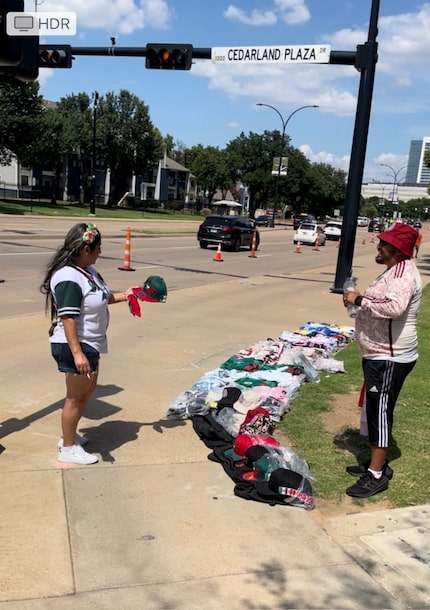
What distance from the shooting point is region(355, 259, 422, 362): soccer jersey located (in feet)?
11.3

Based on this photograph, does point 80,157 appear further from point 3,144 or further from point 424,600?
point 424,600

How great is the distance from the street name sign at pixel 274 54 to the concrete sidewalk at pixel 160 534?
10.3m

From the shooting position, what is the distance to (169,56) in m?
13.8

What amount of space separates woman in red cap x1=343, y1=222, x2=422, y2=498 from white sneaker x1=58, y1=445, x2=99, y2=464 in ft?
5.75

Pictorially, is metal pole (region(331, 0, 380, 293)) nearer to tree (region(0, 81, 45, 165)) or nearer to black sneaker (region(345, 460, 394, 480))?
black sneaker (region(345, 460, 394, 480))

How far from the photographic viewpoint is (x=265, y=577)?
2752mm

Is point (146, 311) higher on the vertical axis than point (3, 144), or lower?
lower

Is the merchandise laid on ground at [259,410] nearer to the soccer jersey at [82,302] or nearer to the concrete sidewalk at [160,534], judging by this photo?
the concrete sidewalk at [160,534]

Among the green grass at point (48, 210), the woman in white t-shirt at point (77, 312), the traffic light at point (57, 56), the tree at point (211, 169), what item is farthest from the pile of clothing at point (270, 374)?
the tree at point (211, 169)

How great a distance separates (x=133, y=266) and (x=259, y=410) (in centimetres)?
1227

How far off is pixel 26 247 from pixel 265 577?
17.9 m

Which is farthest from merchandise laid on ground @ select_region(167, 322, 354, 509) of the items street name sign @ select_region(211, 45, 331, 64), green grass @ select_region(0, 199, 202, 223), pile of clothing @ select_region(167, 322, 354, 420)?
green grass @ select_region(0, 199, 202, 223)

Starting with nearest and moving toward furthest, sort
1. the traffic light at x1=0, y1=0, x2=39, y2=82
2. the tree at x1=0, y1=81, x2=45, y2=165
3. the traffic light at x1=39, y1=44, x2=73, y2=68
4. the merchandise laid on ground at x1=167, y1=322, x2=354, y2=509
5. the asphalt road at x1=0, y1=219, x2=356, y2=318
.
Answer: the traffic light at x1=0, y1=0, x2=39, y2=82, the merchandise laid on ground at x1=167, y1=322, x2=354, y2=509, the asphalt road at x1=0, y1=219, x2=356, y2=318, the traffic light at x1=39, y1=44, x2=73, y2=68, the tree at x1=0, y1=81, x2=45, y2=165

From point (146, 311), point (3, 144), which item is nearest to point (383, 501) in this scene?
point (146, 311)
